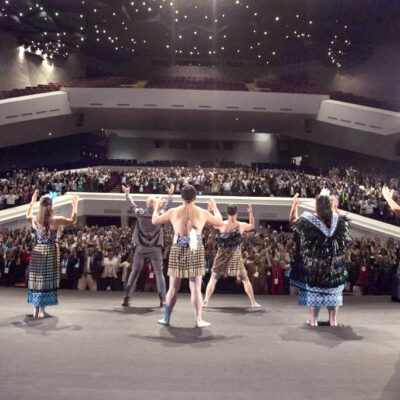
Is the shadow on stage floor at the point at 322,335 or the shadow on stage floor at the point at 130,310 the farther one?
the shadow on stage floor at the point at 130,310

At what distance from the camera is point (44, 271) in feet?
15.1

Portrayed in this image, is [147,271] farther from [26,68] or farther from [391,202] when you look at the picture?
[26,68]

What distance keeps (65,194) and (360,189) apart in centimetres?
1015

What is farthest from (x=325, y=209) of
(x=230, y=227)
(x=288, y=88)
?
(x=288, y=88)

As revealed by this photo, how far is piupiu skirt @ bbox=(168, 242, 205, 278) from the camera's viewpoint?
170 inches

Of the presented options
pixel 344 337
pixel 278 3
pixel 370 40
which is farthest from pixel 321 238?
pixel 370 40

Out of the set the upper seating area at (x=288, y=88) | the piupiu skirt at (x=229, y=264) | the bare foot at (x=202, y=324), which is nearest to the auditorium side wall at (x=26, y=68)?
the upper seating area at (x=288, y=88)

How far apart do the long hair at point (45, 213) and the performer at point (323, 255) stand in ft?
8.46

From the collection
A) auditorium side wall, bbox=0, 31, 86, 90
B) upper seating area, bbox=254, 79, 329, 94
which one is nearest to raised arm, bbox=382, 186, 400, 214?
upper seating area, bbox=254, 79, 329, 94

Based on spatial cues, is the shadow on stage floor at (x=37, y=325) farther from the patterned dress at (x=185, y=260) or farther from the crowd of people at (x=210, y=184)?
the crowd of people at (x=210, y=184)

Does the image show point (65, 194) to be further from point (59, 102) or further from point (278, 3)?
point (278, 3)

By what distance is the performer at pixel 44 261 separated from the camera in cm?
457

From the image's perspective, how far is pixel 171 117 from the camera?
22.9 metres

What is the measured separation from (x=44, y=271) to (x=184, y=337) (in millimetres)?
1718
